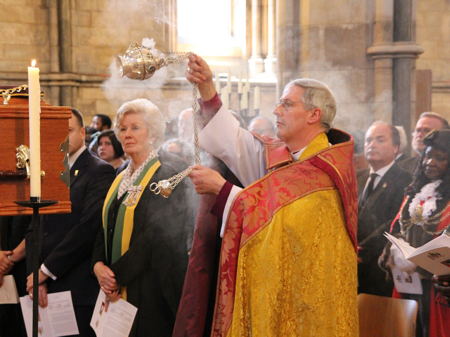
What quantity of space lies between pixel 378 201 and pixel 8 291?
225 cm

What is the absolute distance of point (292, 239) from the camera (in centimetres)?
331

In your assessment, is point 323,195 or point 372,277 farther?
point 372,277

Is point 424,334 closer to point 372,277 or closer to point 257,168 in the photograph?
point 372,277

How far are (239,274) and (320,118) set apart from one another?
725mm

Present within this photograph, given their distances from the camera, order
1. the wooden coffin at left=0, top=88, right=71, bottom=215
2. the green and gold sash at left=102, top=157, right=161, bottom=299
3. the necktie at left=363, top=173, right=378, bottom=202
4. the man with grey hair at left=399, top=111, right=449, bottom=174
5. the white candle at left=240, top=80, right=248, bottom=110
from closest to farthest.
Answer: the wooden coffin at left=0, top=88, right=71, bottom=215 → the green and gold sash at left=102, top=157, right=161, bottom=299 → the necktie at left=363, top=173, right=378, bottom=202 → the man with grey hair at left=399, top=111, right=449, bottom=174 → the white candle at left=240, top=80, right=248, bottom=110

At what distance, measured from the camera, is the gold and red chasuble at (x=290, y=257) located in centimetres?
328

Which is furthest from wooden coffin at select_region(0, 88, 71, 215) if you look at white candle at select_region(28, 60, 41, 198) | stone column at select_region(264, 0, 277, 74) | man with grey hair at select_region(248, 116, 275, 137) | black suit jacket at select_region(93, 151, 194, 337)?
stone column at select_region(264, 0, 277, 74)

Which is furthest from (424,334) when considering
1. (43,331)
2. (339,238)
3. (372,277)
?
(43,331)

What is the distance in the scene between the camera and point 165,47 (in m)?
10.0

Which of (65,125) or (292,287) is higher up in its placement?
(65,125)

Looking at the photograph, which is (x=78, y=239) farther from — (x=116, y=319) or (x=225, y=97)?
(x=225, y=97)

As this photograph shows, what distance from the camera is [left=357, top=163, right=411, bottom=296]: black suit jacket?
16.6 ft

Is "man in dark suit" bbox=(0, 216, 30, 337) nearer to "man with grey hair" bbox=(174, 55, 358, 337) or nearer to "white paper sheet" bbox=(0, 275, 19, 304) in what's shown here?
"white paper sheet" bbox=(0, 275, 19, 304)

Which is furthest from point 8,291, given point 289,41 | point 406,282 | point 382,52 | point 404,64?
point 404,64
